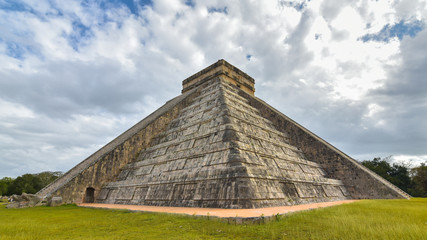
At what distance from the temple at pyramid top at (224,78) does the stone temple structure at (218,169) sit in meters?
5.13

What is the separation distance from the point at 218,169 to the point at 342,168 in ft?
29.8

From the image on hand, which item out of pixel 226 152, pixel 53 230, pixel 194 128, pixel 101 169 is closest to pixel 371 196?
pixel 226 152

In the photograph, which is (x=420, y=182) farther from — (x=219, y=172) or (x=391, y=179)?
(x=219, y=172)

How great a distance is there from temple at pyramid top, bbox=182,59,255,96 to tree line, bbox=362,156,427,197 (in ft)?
58.9

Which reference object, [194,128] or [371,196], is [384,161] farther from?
[194,128]

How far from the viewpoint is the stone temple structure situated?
7.98m

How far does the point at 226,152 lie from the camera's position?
882 centimetres

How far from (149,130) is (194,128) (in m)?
4.35

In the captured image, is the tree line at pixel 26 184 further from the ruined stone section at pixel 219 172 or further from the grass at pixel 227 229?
the grass at pixel 227 229

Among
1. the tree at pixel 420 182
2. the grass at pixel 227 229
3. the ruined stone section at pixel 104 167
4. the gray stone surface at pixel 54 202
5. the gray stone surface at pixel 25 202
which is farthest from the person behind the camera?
the tree at pixel 420 182

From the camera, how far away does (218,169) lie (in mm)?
8305

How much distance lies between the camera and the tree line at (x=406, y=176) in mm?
22859

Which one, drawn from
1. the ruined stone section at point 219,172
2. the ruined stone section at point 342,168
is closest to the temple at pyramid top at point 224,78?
the ruined stone section at point 342,168

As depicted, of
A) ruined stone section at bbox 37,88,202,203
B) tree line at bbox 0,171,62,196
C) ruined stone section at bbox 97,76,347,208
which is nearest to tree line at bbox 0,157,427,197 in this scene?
tree line at bbox 0,171,62,196
